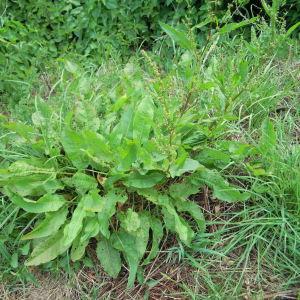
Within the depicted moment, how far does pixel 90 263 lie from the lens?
98.0 inches

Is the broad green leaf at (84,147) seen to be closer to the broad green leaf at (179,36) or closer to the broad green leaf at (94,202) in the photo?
the broad green leaf at (94,202)

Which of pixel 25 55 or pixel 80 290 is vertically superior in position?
pixel 25 55

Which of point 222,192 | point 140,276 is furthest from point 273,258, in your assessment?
point 140,276

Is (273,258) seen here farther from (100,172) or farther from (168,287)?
(100,172)

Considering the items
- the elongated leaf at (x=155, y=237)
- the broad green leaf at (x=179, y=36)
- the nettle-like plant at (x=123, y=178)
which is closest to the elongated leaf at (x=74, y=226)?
the nettle-like plant at (x=123, y=178)

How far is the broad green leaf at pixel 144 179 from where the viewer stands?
2.36 metres

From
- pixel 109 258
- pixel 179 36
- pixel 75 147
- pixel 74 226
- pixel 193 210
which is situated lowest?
pixel 109 258

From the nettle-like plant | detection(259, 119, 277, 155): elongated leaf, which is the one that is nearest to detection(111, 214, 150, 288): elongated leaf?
the nettle-like plant

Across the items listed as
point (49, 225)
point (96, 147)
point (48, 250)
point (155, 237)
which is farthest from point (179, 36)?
point (48, 250)

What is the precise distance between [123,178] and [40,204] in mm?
416

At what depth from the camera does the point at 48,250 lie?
2.41 m

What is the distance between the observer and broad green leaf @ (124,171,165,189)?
2355mm

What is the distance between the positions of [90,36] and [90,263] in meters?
2.08

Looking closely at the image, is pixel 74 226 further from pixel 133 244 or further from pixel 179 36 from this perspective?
pixel 179 36
